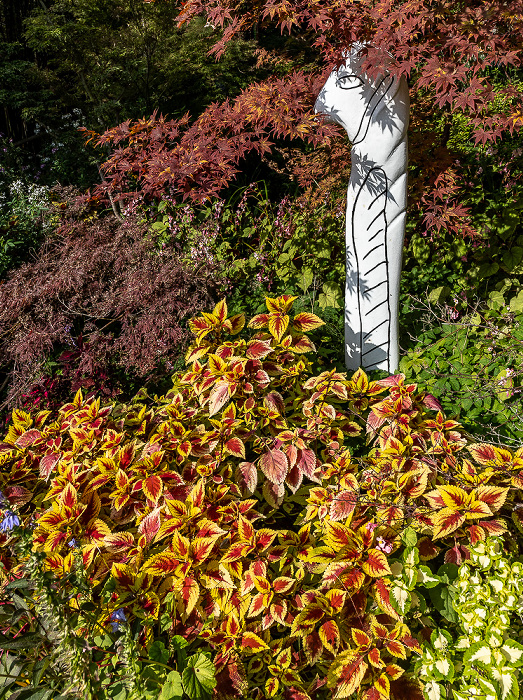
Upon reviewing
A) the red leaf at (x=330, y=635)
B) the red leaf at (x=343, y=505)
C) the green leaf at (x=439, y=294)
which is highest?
the red leaf at (x=343, y=505)

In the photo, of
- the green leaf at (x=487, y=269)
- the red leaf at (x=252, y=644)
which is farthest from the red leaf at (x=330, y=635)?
the green leaf at (x=487, y=269)

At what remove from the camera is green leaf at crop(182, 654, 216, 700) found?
1190mm

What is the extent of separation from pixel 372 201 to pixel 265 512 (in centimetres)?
167

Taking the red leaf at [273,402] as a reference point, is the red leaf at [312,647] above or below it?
below

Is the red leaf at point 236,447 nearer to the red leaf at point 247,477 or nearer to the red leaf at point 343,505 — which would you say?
the red leaf at point 247,477

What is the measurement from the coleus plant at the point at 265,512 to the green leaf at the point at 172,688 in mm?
247

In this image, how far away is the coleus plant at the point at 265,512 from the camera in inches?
57.6

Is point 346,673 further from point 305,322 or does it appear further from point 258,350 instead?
point 305,322

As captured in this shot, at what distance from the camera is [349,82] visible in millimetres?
2453

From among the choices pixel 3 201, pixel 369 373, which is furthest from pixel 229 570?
pixel 3 201

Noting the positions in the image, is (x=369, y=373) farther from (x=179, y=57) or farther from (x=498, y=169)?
(x=179, y=57)

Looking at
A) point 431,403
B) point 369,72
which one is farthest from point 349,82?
point 431,403

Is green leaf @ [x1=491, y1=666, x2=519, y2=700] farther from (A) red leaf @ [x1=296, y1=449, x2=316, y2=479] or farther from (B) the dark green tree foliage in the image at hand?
(B) the dark green tree foliage

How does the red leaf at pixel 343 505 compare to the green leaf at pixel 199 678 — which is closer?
the green leaf at pixel 199 678
